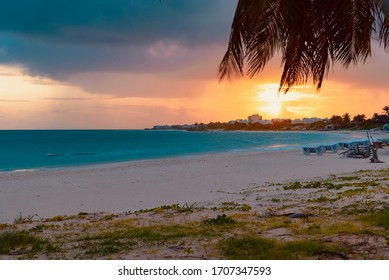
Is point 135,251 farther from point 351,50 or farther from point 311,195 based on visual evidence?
point 311,195

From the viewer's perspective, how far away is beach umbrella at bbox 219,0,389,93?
19.3 ft

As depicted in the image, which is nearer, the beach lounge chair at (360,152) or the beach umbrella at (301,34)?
the beach umbrella at (301,34)

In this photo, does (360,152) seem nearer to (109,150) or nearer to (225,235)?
(225,235)

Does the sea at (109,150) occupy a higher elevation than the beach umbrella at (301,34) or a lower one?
lower

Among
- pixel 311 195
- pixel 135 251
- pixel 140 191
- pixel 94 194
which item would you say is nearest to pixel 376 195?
pixel 311 195

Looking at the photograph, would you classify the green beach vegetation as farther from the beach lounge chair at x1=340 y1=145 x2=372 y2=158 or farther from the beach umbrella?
the beach lounge chair at x1=340 y1=145 x2=372 y2=158

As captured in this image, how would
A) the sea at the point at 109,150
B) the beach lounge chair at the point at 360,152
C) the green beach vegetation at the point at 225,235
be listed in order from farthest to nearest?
the sea at the point at 109,150 < the beach lounge chair at the point at 360,152 < the green beach vegetation at the point at 225,235

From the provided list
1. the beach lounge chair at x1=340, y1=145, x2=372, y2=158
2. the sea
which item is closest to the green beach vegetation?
the beach lounge chair at x1=340, y1=145, x2=372, y2=158

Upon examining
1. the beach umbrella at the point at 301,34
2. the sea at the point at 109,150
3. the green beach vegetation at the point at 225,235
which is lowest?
the sea at the point at 109,150

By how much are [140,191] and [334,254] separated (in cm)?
1243

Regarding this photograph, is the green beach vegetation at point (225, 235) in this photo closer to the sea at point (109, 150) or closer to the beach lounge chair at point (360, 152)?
the beach lounge chair at point (360, 152)

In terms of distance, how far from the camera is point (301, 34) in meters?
6.75

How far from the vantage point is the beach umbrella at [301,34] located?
19.3 feet

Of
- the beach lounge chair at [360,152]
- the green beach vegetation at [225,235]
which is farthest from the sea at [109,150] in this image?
the green beach vegetation at [225,235]
